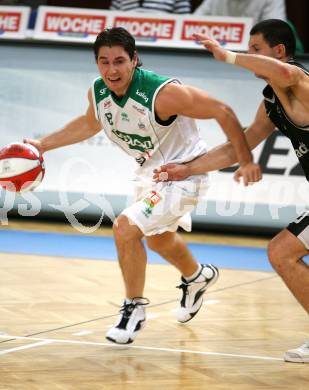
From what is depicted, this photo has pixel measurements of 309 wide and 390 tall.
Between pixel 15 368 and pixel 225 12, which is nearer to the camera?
pixel 15 368

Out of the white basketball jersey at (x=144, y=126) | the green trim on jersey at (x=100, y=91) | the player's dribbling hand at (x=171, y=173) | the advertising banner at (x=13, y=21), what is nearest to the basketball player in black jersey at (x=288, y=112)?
the player's dribbling hand at (x=171, y=173)

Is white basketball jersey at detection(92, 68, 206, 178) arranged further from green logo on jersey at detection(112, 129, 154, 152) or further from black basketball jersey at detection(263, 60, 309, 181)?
black basketball jersey at detection(263, 60, 309, 181)

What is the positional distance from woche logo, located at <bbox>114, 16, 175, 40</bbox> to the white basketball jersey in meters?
4.19

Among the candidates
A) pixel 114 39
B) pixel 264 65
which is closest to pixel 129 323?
pixel 114 39

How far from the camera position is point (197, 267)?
721cm

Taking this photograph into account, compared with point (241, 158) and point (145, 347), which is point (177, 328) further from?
point (241, 158)

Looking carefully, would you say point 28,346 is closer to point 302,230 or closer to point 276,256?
point 276,256

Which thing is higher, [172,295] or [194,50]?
[194,50]

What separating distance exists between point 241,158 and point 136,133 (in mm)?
777

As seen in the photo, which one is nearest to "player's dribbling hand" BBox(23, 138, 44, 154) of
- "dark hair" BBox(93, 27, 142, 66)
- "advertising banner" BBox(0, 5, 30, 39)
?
"dark hair" BBox(93, 27, 142, 66)

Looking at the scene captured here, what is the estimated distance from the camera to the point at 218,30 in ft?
35.0

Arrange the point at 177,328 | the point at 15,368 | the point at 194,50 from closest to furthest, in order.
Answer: the point at 15,368 → the point at 177,328 → the point at 194,50

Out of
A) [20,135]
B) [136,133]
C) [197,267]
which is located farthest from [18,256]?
Answer: [136,133]

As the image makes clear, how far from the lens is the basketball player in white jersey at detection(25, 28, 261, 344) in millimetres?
6211
